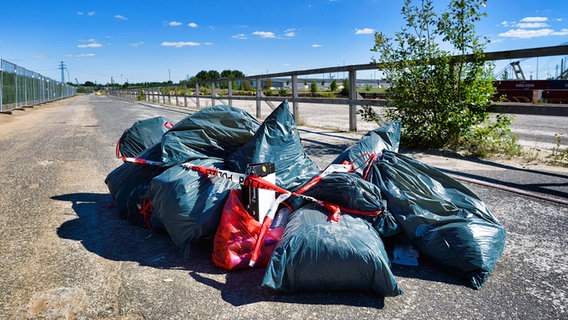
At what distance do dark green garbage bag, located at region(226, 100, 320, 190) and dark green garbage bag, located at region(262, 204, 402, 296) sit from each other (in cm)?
78

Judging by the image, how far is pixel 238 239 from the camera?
262 cm

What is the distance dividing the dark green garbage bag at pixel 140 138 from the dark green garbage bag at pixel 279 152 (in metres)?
1.18

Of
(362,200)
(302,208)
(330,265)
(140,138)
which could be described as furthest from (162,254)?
(140,138)

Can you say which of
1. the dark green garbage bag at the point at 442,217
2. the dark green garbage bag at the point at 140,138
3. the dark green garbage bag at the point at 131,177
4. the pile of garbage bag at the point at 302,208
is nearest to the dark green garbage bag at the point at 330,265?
the pile of garbage bag at the point at 302,208

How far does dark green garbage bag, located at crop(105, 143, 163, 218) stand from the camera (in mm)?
3584

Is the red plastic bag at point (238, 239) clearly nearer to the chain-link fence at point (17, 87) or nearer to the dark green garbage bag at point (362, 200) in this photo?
the dark green garbage bag at point (362, 200)

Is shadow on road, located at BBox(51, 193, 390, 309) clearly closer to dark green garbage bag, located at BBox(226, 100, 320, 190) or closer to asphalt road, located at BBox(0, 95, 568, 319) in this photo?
asphalt road, located at BBox(0, 95, 568, 319)

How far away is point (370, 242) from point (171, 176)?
56.9 inches

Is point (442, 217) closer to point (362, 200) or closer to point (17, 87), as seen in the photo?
point (362, 200)

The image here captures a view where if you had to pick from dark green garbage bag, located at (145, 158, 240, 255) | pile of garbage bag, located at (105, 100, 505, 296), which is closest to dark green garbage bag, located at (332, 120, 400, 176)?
pile of garbage bag, located at (105, 100, 505, 296)

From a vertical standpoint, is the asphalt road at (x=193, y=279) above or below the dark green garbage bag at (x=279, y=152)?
below

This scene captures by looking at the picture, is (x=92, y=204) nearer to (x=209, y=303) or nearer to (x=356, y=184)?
(x=209, y=303)

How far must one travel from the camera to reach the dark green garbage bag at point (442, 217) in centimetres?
244

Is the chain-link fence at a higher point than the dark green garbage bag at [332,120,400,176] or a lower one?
higher
